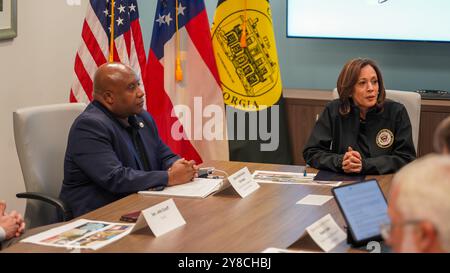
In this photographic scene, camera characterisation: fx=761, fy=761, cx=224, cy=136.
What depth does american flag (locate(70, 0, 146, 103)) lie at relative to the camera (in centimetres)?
510

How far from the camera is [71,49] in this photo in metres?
5.60

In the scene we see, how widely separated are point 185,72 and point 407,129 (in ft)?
6.17

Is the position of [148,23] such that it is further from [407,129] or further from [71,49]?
[407,129]

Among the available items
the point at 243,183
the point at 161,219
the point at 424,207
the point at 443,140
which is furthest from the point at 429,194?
the point at 243,183

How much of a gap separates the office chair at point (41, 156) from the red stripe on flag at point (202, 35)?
1.68 m

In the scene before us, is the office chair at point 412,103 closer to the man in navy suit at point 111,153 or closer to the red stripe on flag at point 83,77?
the man in navy suit at point 111,153

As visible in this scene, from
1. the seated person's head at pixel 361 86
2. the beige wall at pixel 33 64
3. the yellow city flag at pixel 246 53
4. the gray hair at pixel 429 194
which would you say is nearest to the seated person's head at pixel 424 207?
the gray hair at pixel 429 194

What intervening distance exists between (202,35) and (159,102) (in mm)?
552

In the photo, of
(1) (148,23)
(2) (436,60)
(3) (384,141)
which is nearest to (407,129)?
(3) (384,141)

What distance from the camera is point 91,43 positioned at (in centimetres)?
512

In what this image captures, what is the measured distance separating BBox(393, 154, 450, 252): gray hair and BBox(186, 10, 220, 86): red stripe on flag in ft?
12.8

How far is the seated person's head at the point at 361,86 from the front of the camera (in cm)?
396

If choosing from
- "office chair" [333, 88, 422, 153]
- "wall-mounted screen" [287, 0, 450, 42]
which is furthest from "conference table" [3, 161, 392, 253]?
"wall-mounted screen" [287, 0, 450, 42]

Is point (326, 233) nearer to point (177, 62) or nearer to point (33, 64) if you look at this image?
point (177, 62)
